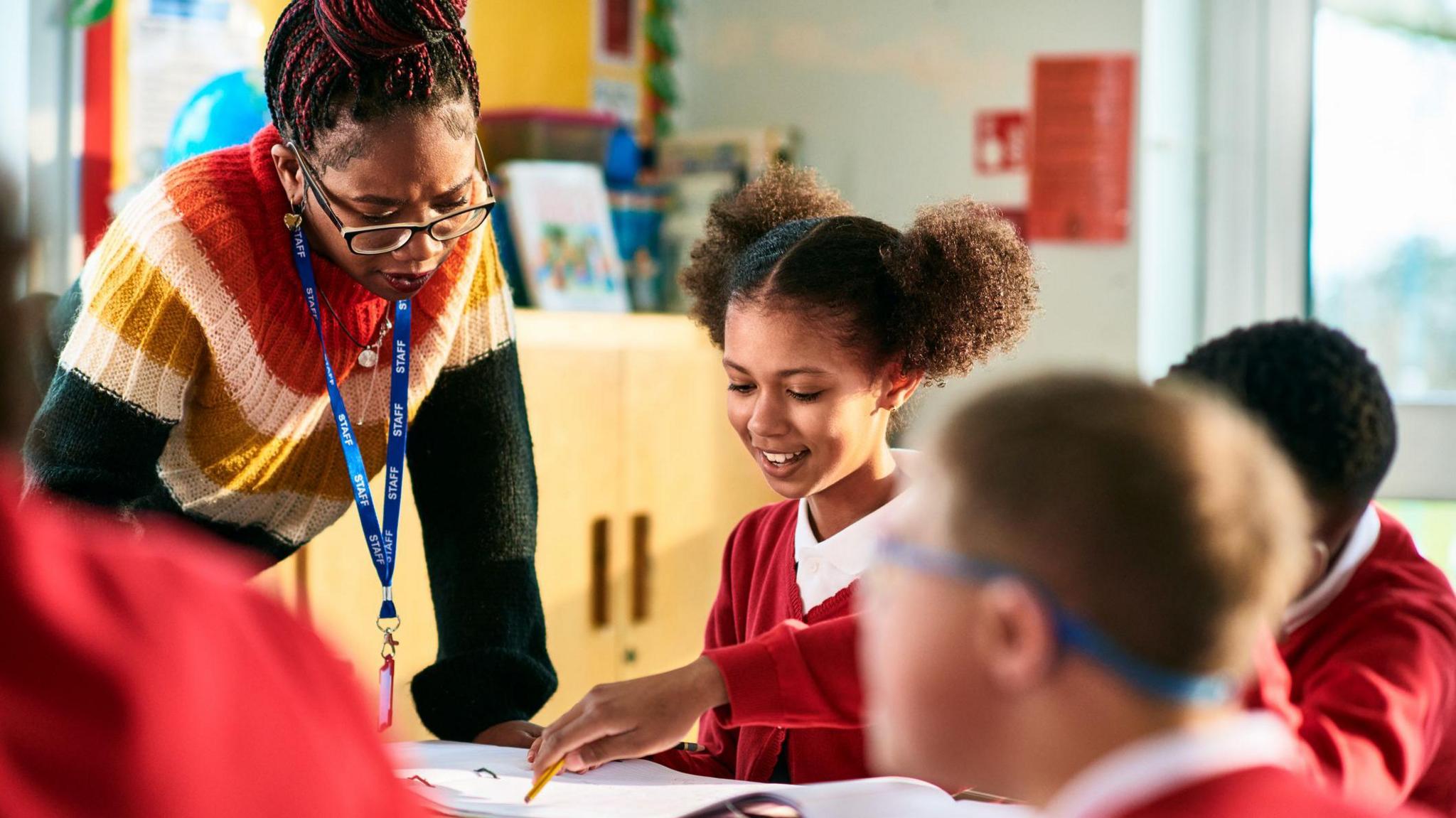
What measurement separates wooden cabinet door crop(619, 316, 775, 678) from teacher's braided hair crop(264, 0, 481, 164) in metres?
1.57

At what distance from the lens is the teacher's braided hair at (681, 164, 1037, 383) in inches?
49.7

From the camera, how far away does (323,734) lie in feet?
1.40

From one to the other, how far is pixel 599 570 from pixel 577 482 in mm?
180

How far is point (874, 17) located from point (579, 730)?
2.17 meters

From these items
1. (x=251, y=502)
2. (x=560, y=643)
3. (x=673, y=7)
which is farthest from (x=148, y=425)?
(x=673, y=7)

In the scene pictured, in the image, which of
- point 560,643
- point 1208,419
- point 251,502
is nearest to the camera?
point 1208,419

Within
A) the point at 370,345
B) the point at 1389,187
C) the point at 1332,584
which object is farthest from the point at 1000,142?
the point at 1332,584

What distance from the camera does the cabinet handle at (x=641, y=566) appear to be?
8.92ft

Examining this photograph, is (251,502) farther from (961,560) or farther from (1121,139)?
(1121,139)

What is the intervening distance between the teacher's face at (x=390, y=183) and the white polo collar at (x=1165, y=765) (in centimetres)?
71

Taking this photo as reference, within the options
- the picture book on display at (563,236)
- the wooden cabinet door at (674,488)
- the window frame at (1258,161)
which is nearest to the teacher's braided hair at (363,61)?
the picture book on display at (563,236)

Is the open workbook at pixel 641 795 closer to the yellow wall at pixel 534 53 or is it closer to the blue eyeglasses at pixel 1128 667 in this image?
the blue eyeglasses at pixel 1128 667

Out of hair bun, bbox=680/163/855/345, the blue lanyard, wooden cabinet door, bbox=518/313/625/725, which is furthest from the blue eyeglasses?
wooden cabinet door, bbox=518/313/625/725

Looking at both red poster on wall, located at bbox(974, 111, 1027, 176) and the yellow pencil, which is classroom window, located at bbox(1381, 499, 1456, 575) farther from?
the yellow pencil
